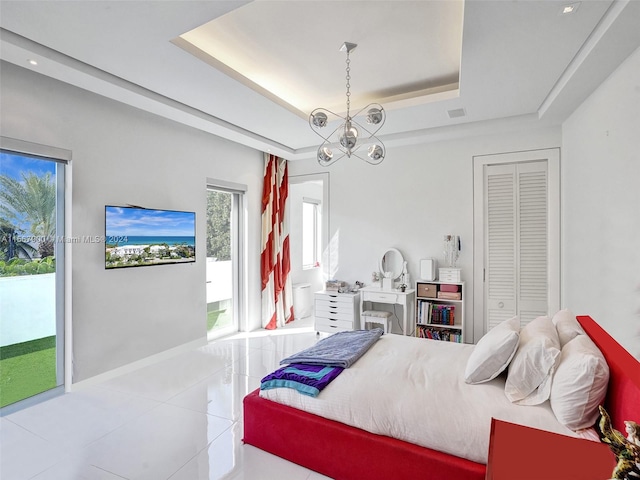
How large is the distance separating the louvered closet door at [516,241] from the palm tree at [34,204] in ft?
15.0

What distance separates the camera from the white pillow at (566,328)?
2049mm

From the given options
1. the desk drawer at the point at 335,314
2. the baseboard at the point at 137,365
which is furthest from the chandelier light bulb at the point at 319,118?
the baseboard at the point at 137,365

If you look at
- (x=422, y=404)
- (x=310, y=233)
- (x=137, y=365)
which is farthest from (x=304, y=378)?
(x=310, y=233)

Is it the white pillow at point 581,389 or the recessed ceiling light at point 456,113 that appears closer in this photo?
the white pillow at point 581,389

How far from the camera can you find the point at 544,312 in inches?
154

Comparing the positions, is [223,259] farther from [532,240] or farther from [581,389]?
[581,389]

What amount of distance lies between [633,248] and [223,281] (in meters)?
4.36

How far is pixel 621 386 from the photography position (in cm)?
145

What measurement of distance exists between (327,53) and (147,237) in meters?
2.56

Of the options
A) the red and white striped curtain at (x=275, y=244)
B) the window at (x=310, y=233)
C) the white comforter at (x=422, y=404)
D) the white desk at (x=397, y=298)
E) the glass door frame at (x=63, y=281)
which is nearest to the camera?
the white comforter at (x=422, y=404)

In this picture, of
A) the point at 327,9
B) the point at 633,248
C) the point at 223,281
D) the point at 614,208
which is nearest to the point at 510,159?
the point at 614,208

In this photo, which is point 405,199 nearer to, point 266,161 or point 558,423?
point 266,161

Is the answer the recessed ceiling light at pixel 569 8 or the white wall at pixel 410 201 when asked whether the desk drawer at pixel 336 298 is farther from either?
the recessed ceiling light at pixel 569 8

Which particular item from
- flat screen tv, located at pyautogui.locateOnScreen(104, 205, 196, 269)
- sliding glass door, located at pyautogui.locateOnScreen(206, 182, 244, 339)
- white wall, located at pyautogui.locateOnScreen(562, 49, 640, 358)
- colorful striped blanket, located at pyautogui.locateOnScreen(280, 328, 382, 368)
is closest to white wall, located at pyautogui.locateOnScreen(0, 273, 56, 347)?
flat screen tv, located at pyautogui.locateOnScreen(104, 205, 196, 269)
